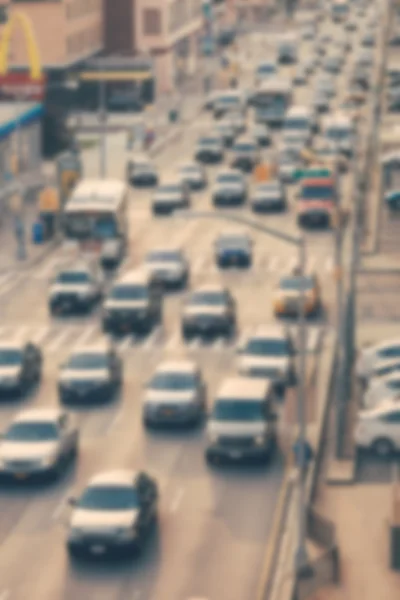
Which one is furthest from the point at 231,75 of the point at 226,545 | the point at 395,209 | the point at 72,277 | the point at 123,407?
the point at 226,545

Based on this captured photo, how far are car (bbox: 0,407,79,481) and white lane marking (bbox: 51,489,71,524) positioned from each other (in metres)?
0.87

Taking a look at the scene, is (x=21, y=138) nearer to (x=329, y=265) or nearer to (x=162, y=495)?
(x=329, y=265)

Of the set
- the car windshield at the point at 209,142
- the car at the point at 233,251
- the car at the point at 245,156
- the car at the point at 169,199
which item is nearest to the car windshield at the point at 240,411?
the car at the point at 233,251

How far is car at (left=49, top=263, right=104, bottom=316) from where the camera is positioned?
74.7m

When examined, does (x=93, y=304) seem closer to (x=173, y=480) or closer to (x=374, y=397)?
(x=374, y=397)

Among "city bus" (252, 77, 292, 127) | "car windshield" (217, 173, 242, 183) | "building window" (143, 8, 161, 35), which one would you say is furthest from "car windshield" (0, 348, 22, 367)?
"building window" (143, 8, 161, 35)

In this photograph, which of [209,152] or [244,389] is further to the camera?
[209,152]

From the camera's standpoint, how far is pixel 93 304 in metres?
75.8

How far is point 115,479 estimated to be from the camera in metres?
→ 46.6

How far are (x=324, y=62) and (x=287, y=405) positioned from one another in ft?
412

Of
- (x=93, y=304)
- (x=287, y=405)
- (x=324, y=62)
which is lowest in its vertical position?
(x=324, y=62)

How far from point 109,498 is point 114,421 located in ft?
41.5

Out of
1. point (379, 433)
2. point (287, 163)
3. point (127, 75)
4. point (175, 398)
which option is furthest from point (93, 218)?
point (127, 75)

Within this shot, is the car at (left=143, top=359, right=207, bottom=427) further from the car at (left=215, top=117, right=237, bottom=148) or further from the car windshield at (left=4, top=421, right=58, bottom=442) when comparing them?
the car at (left=215, top=117, right=237, bottom=148)
